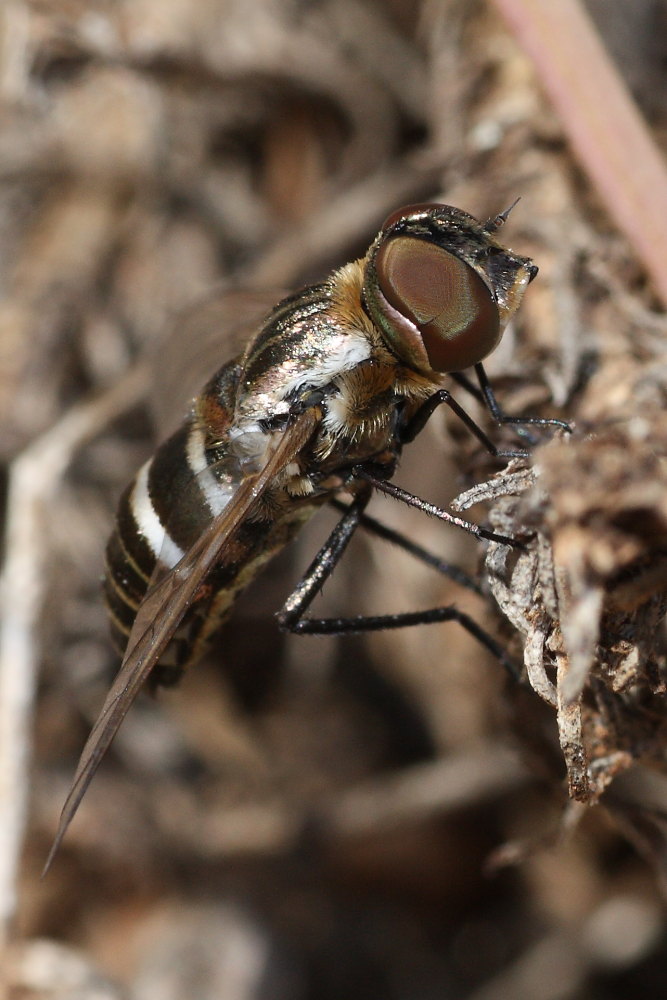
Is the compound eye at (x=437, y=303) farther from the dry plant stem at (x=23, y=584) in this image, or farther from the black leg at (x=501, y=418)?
the dry plant stem at (x=23, y=584)

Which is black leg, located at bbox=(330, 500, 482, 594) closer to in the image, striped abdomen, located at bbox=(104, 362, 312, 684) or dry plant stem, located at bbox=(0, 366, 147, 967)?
striped abdomen, located at bbox=(104, 362, 312, 684)

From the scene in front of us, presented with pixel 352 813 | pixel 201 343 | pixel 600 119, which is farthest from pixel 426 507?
A: pixel 352 813

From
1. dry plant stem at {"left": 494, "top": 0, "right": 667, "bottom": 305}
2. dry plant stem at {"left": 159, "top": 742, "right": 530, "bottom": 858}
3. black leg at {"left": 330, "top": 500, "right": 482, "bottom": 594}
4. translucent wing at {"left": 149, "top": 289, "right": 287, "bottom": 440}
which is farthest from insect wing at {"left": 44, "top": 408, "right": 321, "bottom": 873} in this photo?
dry plant stem at {"left": 159, "top": 742, "right": 530, "bottom": 858}

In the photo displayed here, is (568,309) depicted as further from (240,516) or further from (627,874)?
Answer: (627,874)

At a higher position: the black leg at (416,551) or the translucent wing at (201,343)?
the translucent wing at (201,343)

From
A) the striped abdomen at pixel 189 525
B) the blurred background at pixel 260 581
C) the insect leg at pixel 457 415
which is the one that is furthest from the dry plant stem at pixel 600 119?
the striped abdomen at pixel 189 525

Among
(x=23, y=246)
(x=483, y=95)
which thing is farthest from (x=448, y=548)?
(x=23, y=246)

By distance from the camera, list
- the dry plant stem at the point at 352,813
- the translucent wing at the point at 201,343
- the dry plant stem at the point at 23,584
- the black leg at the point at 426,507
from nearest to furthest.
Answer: the black leg at the point at 426,507
the dry plant stem at the point at 23,584
the translucent wing at the point at 201,343
the dry plant stem at the point at 352,813
